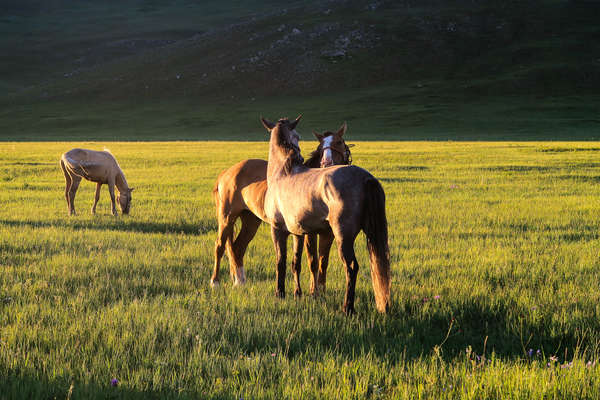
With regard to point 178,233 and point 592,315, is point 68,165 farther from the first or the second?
point 592,315

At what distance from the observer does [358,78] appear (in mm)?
131375

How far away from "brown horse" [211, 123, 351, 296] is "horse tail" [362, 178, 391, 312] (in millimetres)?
1302

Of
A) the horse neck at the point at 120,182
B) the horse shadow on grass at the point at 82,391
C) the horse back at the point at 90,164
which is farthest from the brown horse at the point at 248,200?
the horse back at the point at 90,164

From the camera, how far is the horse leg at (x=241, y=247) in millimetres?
7289

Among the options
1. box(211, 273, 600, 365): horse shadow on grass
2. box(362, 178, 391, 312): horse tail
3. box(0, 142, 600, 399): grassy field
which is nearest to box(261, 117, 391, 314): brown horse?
box(362, 178, 391, 312): horse tail

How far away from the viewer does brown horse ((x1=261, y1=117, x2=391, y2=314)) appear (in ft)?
16.9

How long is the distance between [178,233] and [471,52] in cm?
14545

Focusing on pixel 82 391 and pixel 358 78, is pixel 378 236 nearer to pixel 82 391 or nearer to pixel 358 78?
pixel 82 391

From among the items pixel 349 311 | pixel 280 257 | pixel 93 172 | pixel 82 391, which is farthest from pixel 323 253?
pixel 93 172

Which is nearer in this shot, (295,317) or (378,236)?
(378,236)

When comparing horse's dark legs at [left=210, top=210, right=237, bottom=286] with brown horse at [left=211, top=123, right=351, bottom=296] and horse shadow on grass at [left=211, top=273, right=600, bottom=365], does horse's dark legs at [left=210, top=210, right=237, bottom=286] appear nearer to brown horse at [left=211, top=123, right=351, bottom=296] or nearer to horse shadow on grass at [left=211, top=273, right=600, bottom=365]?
brown horse at [left=211, top=123, right=351, bottom=296]

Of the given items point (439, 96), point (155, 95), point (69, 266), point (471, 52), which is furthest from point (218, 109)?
point (69, 266)

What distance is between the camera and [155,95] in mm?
127375

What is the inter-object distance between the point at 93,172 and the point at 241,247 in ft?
27.1
